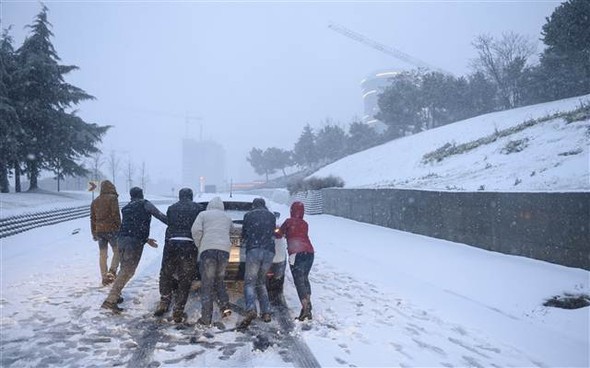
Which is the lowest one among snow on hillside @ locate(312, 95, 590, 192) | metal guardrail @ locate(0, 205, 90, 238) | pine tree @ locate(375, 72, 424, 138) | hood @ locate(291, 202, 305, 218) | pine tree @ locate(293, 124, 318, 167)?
metal guardrail @ locate(0, 205, 90, 238)

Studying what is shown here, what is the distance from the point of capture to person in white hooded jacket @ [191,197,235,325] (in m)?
5.53

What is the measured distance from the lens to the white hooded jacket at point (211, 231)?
5543 millimetres

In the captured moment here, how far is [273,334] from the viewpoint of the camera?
17.4 feet

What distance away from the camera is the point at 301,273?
239 inches

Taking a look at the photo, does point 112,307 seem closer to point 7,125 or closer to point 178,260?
point 178,260

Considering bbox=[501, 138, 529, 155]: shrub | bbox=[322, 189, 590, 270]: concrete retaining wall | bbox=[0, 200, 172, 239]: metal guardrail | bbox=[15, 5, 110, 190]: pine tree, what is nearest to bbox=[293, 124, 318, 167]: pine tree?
bbox=[15, 5, 110, 190]: pine tree

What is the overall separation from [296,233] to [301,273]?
0.63 m

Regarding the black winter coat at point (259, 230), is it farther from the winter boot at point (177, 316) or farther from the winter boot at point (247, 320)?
the winter boot at point (177, 316)

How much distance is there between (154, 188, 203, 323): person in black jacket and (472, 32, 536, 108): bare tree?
49216 mm

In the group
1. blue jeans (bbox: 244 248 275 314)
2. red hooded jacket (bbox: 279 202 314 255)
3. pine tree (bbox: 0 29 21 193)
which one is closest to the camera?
blue jeans (bbox: 244 248 275 314)

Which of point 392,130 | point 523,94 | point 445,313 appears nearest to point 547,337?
point 445,313

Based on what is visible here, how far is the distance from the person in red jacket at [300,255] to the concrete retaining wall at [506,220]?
16.9 feet

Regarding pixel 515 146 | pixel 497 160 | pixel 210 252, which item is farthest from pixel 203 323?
pixel 515 146

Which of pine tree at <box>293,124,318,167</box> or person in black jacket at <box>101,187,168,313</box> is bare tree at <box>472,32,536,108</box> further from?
person in black jacket at <box>101,187,168,313</box>
